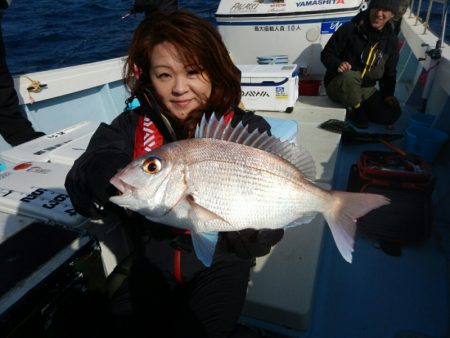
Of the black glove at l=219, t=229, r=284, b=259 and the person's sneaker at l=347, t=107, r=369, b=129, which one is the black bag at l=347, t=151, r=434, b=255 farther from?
the person's sneaker at l=347, t=107, r=369, b=129

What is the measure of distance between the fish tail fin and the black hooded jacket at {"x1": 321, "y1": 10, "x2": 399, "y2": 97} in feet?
13.0

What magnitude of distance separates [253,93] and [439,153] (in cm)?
241

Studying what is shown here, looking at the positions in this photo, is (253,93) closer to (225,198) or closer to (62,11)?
(225,198)

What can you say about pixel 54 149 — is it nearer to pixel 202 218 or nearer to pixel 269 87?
pixel 202 218

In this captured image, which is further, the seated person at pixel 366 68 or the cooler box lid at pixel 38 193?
the seated person at pixel 366 68

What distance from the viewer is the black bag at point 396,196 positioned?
240cm

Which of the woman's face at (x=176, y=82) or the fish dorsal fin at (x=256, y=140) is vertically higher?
the woman's face at (x=176, y=82)

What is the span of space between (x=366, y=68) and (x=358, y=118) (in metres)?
0.80

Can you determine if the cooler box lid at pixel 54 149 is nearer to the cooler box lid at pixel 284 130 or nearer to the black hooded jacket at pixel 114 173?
the black hooded jacket at pixel 114 173

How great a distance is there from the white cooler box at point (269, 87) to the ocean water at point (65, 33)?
10.4 feet

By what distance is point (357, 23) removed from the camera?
461 centimetres

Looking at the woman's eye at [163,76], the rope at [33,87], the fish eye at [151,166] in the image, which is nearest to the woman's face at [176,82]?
the woman's eye at [163,76]

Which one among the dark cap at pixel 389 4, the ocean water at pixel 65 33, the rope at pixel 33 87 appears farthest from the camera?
the ocean water at pixel 65 33

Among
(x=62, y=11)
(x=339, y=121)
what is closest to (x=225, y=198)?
(x=339, y=121)
